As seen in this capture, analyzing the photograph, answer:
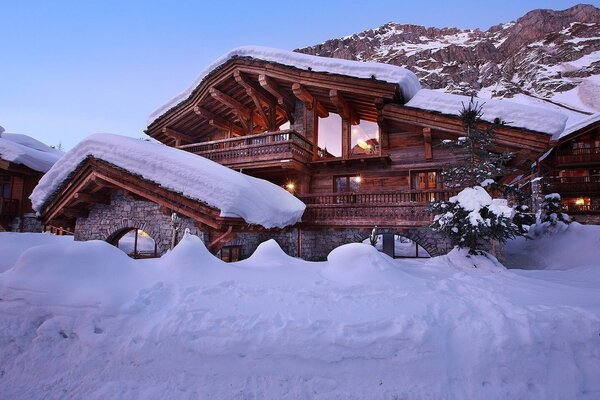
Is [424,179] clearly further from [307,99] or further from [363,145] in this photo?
[363,145]

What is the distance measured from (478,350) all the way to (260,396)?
2806mm

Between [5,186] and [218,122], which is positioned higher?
[218,122]

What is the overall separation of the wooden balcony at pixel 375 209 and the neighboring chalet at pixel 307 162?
0.12 ft

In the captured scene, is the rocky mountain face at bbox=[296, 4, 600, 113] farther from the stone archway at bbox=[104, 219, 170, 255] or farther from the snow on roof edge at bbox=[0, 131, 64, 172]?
the snow on roof edge at bbox=[0, 131, 64, 172]

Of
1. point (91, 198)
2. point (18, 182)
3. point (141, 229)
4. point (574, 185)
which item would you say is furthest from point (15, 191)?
point (574, 185)

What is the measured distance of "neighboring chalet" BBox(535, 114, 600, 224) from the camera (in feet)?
80.7

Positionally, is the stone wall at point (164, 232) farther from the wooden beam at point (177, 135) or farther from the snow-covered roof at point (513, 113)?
the wooden beam at point (177, 135)

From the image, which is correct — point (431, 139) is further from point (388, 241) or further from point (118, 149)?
point (118, 149)

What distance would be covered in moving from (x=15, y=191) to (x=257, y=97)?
16706 mm

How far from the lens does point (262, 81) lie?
43.9 feet

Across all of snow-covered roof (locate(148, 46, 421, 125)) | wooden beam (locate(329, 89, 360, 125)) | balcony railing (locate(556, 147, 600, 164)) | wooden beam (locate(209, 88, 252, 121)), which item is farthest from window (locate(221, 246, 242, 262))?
balcony railing (locate(556, 147, 600, 164))

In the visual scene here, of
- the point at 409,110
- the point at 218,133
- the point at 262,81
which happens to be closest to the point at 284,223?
the point at 409,110

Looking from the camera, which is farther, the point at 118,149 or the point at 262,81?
the point at 262,81

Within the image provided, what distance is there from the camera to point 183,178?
823 centimetres
